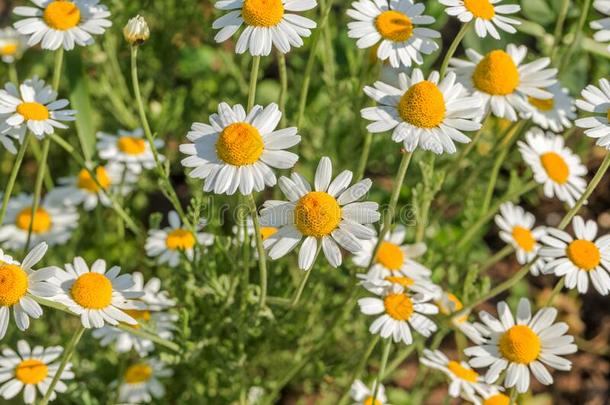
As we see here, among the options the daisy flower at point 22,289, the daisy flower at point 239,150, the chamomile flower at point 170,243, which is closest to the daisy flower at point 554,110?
the daisy flower at point 239,150

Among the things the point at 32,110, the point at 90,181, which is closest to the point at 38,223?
the point at 90,181

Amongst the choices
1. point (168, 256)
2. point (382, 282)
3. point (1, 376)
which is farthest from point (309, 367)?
point (1, 376)

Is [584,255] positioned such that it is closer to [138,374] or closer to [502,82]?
[502,82]

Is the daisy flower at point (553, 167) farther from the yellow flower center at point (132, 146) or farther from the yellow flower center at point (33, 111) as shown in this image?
the yellow flower center at point (33, 111)

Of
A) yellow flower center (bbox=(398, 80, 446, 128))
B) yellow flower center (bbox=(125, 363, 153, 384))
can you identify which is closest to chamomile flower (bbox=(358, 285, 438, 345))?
yellow flower center (bbox=(398, 80, 446, 128))

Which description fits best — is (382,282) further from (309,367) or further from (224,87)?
(224,87)
